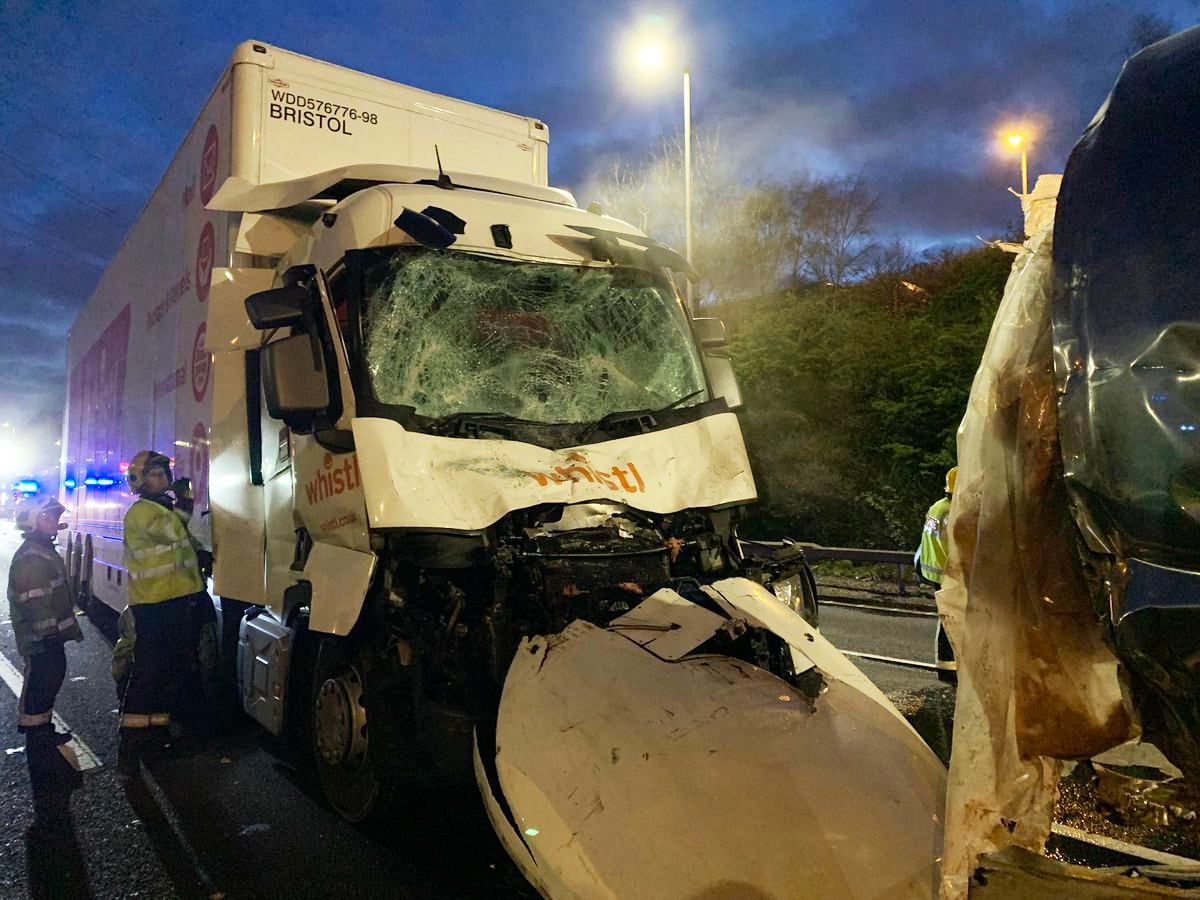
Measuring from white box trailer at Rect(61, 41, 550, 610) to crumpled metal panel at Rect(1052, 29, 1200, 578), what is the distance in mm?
3922

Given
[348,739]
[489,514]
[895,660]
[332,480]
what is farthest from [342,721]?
[895,660]

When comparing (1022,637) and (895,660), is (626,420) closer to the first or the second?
(1022,637)

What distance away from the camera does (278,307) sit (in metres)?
3.79

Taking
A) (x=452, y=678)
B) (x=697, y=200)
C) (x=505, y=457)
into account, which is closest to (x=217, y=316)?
(x=505, y=457)

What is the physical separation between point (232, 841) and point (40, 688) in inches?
102

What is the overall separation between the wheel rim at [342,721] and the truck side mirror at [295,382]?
119 centimetres

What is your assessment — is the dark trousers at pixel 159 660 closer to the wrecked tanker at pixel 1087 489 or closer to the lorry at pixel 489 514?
the lorry at pixel 489 514

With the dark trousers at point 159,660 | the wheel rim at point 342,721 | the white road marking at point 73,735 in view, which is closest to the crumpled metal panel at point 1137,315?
the wheel rim at point 342,721

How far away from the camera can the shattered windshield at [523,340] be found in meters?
3.78

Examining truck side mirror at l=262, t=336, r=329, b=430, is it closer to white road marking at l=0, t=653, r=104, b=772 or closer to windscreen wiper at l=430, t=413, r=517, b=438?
windscreen wiper at l=430, t=413, r=517, b=438

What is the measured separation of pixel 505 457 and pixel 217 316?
2.33 meters

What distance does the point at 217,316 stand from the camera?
4.81 metres

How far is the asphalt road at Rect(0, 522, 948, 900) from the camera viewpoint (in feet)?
11.2

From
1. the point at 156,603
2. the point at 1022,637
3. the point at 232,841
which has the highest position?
the point at 1022,637
